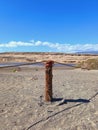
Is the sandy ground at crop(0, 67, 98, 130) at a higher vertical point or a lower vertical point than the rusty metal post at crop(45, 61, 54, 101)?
lower

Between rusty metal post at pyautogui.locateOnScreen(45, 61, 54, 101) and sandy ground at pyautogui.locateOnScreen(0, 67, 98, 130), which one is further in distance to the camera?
rusty metal post at pyautogui.locateOnScreen(45, 61, 54, 101)

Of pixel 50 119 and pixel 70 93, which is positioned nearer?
pixel 50 119

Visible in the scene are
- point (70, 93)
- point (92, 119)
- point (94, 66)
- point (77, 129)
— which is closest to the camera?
point (77, 129)

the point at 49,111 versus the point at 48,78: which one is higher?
the point at 48,78

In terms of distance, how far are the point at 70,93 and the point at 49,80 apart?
6.65 ft

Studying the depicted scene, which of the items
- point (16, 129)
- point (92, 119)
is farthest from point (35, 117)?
point (92, 119)

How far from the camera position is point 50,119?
23.9 feet

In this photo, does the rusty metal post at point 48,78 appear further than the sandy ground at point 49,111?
Yes

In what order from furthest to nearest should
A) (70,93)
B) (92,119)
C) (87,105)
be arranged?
(70,93) → (87,105) → (92,119)

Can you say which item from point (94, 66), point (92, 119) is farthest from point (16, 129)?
point (94, 66)

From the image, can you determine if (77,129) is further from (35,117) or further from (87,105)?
(87,105)

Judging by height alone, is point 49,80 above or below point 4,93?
above

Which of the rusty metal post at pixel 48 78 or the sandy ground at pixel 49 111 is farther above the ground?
the rusty metal post at pixel 48 78

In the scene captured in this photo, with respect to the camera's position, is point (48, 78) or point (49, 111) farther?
point (48, 78)
